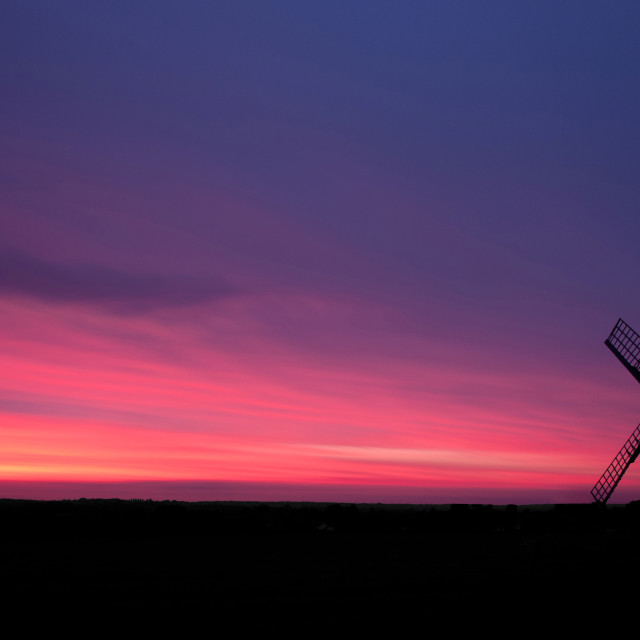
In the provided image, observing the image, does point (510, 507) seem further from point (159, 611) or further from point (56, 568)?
point (159, 611)

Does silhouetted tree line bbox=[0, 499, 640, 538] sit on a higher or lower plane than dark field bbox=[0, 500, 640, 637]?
higher

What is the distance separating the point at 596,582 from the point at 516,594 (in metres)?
4.31

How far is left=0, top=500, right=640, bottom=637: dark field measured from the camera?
1736 cm

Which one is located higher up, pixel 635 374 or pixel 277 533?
pixel 635 374

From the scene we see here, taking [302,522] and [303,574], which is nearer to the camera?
[303,574]

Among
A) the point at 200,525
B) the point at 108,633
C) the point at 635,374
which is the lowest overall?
the point at 108,633

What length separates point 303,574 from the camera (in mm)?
24766

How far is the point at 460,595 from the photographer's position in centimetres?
2070

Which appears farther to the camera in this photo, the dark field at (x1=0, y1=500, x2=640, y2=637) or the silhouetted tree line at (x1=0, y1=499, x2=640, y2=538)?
the silhouetted tree line at (x1=0, y1=499, x2=640, y2=538)

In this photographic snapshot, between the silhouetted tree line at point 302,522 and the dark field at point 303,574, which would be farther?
the silhouetted tree line at point 302,522

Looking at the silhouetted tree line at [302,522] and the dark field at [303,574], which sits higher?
the silhouetted tree line at [302,522]

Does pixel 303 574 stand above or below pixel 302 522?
below

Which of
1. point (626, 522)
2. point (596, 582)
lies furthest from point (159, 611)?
point (626, 522)

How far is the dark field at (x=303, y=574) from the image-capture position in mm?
17359
